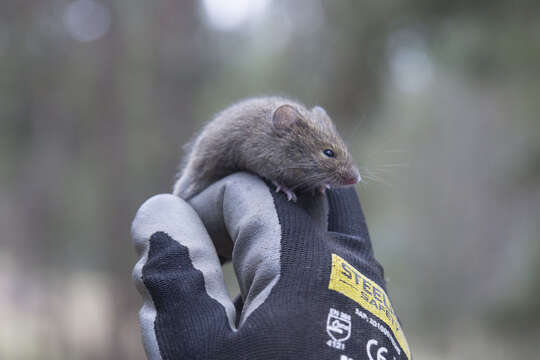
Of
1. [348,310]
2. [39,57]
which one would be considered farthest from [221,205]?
[39,57]

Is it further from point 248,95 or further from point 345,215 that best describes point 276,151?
point 248,95

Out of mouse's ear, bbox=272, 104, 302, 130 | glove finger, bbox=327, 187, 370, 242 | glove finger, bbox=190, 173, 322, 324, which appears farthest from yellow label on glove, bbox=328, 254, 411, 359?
mouse's ear, bbox=272, 104, 302, 130

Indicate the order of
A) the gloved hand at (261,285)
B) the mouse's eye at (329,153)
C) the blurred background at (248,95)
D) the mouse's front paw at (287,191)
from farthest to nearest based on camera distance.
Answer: the blurred background at (248,95) → the mouse's eye at (329,153) → the mouse's front paw at (287,191) → the gloved hand at (261,285)

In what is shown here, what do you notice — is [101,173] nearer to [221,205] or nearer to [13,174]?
[13,174]

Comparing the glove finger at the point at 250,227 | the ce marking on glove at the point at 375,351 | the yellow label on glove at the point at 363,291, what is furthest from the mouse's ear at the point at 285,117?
the ce marking on glove at the point at 375,351

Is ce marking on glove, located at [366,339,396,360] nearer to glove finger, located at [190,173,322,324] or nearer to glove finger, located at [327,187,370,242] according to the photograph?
glove finger, located at [190,173,322,324]

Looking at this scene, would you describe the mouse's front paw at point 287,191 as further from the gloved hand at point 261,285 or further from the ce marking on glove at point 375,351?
the ce marking on glove at point 375,351

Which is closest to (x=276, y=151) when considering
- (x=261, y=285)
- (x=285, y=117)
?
(x=285, y=117)
